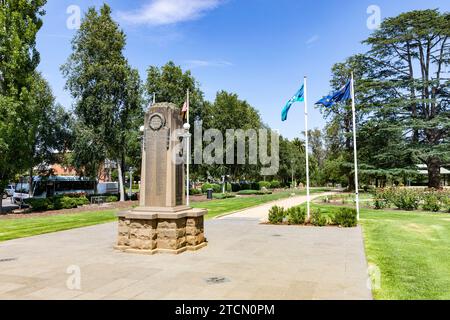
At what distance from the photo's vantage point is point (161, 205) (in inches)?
413

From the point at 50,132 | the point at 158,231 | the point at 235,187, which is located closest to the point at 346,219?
the point at 158,231

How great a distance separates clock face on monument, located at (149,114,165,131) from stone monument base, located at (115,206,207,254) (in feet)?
8.48

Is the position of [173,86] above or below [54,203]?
above

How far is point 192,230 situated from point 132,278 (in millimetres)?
3435

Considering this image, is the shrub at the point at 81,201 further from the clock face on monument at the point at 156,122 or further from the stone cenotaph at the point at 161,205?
the clock face on monument at the point at 156,122

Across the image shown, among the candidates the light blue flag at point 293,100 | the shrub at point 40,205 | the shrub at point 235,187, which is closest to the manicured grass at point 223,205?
the light blue flag at point 293,100

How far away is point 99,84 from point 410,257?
29.6 metres

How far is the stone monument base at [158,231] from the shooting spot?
9898 millimetres

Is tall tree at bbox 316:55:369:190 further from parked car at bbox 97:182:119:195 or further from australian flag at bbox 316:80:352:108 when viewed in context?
parked car at bbox 97:182:119:195

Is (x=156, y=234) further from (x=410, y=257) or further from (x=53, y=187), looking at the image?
(x=53, y=187)

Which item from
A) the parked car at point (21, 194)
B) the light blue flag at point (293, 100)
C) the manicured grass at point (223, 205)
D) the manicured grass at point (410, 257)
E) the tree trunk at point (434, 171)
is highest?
the light blue flag at point (293, 100)

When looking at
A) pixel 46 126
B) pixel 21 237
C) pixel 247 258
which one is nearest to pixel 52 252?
pixel 21 237

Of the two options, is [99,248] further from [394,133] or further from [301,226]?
[394,133]

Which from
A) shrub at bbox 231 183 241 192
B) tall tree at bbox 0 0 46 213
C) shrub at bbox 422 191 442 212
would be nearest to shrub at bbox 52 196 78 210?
tall tree at bbox 0 0 46 213
